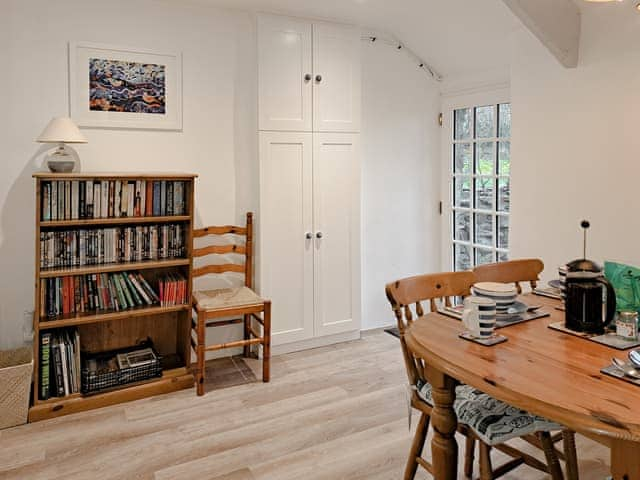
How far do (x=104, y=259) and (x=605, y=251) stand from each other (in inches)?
112

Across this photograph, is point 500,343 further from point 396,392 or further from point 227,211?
point 227,211

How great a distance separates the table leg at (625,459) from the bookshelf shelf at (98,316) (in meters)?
2.42

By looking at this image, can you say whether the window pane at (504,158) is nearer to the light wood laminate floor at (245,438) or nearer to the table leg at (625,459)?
the light wood laminate floor at (245,438)

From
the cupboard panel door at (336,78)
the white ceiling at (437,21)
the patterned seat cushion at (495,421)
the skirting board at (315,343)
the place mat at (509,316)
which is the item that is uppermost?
the white ceiling at (437,21)

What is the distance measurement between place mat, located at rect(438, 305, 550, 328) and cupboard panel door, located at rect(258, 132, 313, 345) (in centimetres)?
178

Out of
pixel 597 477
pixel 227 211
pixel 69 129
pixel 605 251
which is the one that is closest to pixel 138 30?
pixel 69 129

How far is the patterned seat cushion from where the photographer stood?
159 centimetres

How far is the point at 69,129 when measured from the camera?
9.05 ft

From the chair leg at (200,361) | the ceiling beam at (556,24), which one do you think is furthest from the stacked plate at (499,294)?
the chair leg at (200,361)

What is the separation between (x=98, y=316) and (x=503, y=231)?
2.84 m

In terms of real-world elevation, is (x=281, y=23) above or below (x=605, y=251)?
above

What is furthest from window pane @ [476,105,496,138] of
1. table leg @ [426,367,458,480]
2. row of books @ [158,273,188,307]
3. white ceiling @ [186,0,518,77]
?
table leg @ [426,367,458,480]

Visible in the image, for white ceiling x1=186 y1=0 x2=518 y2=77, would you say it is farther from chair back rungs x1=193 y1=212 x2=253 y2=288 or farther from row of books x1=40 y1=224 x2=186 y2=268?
row of books x1=40 y1=224 x2=186 y2=268

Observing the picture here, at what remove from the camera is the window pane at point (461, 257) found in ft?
13.6
